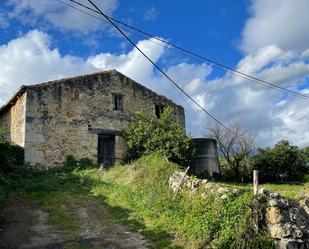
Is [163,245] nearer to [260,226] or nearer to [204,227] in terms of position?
[204,227]

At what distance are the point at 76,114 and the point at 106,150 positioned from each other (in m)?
2.67

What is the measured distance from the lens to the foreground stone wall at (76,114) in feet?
78.2

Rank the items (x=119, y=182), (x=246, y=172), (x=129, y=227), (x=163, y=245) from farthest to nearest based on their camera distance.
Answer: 1. (x=246, y=172)
2. (x=119, y=182)
3. (x=129, y=227)
4. (x=163, y=245)

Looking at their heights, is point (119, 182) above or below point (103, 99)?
below

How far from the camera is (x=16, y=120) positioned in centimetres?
2495

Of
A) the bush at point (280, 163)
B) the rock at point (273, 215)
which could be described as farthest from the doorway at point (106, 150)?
the rock at point (273, 215)

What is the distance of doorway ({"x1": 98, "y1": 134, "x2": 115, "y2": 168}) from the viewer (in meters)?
25.9

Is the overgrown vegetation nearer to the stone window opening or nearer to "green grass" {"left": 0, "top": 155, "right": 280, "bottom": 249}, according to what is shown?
the stone window opening

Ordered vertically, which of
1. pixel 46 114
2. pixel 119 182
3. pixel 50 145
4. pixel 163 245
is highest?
pixel 46 114

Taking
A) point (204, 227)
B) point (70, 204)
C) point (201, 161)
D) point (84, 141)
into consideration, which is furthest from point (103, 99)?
point (204, 227)

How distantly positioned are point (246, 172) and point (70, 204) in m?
15.3

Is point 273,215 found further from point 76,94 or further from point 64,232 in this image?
point 76,94

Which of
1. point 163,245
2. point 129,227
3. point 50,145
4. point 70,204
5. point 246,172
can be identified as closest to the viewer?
point 163,245

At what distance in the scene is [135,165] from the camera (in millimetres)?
20438
